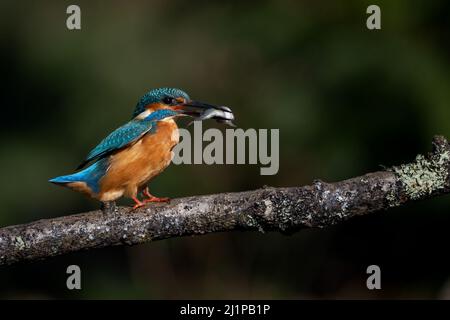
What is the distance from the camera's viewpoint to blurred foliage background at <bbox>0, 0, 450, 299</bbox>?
594 cm

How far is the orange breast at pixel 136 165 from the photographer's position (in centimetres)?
330

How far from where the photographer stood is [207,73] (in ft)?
21.3

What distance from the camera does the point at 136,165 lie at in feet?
10.9

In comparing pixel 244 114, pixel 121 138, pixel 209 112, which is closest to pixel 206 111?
pixel 209 112

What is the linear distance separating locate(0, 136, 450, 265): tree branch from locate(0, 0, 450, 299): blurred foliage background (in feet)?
9.23

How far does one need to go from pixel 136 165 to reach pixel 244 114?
3.02 m

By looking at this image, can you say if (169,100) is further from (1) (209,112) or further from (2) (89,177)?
(2) (89,177)

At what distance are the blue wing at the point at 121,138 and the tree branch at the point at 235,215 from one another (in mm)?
403

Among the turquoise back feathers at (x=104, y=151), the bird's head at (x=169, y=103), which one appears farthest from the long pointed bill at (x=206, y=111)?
the turquoise back feathers at (x=104, y=151)

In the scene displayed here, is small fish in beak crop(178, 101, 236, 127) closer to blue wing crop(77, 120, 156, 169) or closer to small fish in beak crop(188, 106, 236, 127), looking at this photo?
small fish in beak crop(188, 106, 236, 127)

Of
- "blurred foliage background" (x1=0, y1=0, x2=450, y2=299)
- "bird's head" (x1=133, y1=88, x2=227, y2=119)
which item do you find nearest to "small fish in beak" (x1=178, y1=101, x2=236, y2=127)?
"bird's head" (x1=133, y1=88, x2=227, y2=119)

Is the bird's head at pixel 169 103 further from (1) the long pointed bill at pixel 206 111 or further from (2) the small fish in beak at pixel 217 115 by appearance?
(2) the small fish in beak at pixel 217 115

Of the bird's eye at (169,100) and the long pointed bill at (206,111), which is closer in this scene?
the long pointed bill at (206,111)

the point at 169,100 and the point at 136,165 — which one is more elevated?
the point at 169,100
